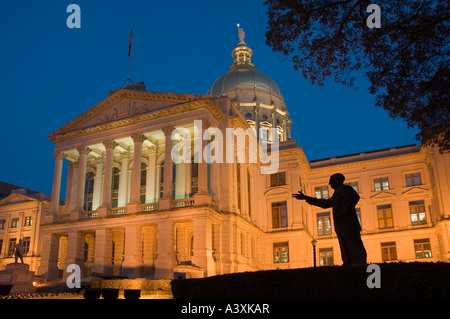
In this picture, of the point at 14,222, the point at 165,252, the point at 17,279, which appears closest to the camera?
the point at 17,279

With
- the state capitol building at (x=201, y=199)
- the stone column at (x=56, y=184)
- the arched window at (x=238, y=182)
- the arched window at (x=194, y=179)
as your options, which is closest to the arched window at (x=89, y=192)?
the state capitol building at (x=201, y=199)

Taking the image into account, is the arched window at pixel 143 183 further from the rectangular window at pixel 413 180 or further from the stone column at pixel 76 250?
the rectangular window at pixel 413 180


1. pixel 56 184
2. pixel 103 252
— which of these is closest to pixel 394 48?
→ pixel 103 252

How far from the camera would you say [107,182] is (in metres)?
41.1

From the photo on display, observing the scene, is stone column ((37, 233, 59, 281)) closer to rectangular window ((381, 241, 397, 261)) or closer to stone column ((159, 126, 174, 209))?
stone column ((159, 126, 174, 209))

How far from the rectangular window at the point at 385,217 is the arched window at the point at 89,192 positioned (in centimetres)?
3423

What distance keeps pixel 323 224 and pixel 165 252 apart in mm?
24347

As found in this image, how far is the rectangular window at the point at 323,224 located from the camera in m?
52.1

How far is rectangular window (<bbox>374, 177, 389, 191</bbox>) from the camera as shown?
5198 centimetres

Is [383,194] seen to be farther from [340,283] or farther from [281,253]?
[340,283]

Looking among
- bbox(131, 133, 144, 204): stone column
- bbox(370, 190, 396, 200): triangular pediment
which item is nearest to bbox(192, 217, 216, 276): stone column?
bbox(131, 133, 144, 204): stone column
